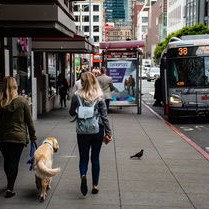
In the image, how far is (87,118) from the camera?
22.1ft

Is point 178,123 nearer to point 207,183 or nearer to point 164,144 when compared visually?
point 164,144

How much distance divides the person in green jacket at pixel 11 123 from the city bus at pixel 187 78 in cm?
1095

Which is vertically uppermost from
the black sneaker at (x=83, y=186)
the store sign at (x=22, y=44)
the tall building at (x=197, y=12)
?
the tall building at (x=197, y=12)

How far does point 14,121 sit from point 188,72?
1143 cm

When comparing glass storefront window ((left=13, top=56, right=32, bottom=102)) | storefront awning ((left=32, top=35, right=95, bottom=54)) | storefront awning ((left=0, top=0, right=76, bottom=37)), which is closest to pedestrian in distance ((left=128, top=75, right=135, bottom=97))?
storefront awning ((left=32, top=35, right=95, bottom=54))

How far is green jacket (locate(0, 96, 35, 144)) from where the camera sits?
6762 millimetres

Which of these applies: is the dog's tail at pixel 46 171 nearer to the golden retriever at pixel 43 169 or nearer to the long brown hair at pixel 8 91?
the golden retriever at pixel 43 169

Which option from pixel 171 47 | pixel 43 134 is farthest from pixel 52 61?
pixel 43 134

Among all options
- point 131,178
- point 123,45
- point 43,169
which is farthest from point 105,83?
point 43,169

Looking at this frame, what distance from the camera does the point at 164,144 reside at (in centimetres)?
1231

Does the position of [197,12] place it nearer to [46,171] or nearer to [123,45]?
[123,45]

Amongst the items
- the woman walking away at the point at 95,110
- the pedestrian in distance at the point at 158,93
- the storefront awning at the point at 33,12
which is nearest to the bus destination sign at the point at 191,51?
the pedestrian in distance at the point at 158,93

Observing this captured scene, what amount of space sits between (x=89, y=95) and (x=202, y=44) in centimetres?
1143

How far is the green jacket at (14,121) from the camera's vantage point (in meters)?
6.76
